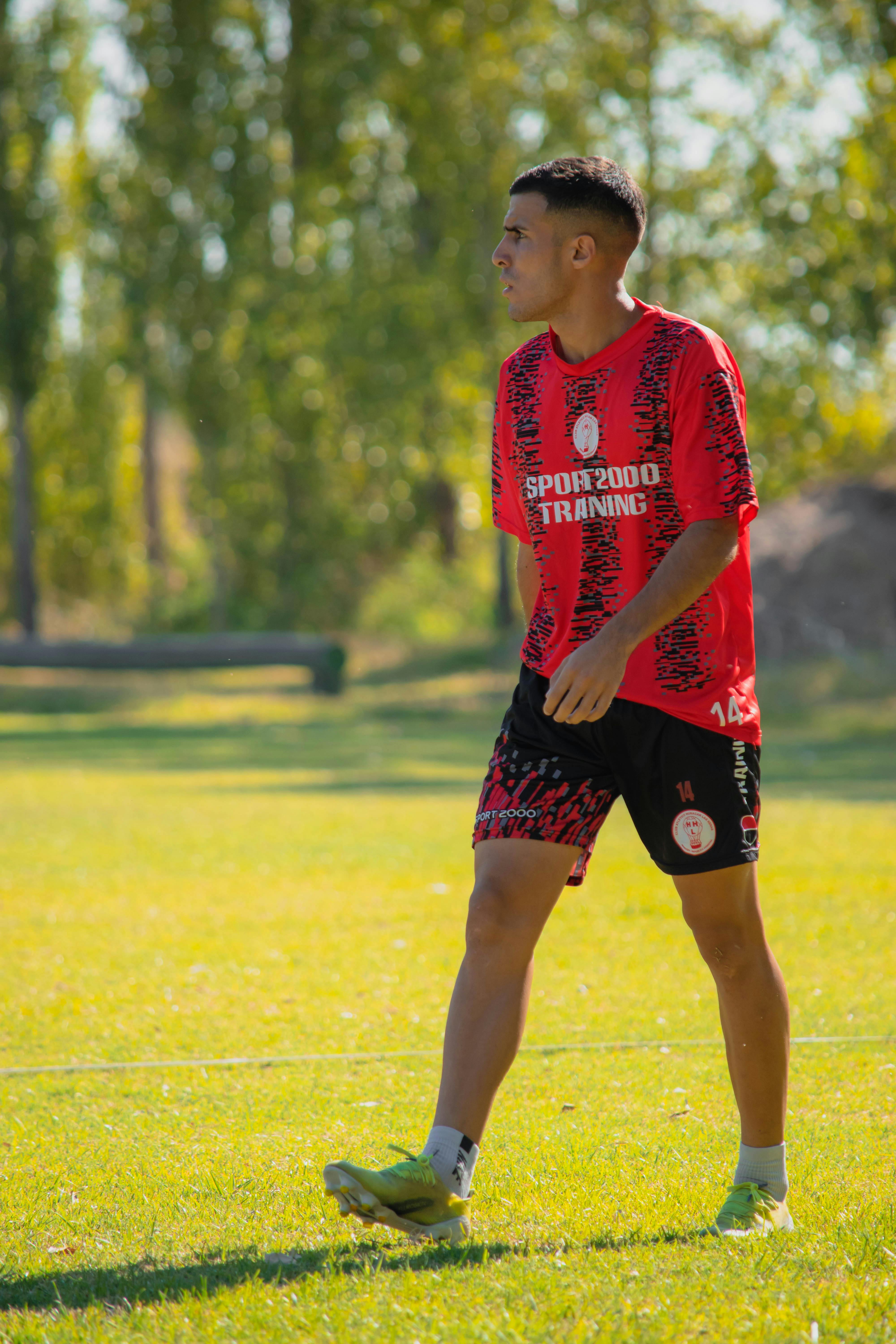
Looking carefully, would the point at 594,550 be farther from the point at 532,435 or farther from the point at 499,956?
the point at 499,956

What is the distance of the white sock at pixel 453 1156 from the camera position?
3062 millimetres

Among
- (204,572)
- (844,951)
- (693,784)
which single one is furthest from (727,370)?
(204,572)

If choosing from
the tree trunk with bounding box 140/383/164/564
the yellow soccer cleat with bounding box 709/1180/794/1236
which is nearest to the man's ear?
the yellow soccer cleat with bounding box 709/1180/794/1236

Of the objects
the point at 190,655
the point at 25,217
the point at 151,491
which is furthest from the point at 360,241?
the point at 151,491

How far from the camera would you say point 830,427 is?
90.4 feet

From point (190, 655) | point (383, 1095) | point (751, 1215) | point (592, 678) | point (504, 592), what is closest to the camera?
point (592, 678)

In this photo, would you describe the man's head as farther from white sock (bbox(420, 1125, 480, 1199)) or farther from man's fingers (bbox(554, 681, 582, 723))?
white sock (bbox(420, 1125, 480, 1199))

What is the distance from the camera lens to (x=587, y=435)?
3.25 m

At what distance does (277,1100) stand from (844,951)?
283 cm

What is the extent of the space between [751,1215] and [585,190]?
Answer: 2142 mm

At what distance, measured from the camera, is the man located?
3.11 meters

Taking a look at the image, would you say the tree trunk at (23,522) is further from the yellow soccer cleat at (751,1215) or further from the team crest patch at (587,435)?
the yellow soccer cleat at (751,1215)

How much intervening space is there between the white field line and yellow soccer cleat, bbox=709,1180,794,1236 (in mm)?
1339

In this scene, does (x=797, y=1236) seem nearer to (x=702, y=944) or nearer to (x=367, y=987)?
(x=702, y=944)
